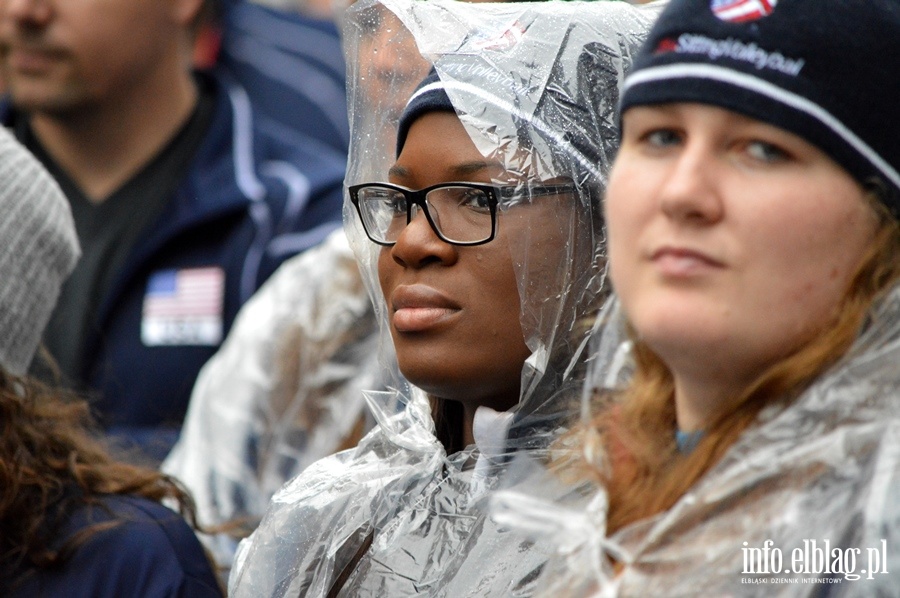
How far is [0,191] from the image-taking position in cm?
225

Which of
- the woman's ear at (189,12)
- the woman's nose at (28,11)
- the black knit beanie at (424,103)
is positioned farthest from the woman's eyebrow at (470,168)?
the woman's ear at (189,12)

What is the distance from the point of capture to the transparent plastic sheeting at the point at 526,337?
1.84 m

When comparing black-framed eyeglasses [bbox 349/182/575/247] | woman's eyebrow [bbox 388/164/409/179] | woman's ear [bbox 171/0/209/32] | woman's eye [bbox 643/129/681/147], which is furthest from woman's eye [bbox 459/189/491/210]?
woman's ear [bbox 171/0/209/32]

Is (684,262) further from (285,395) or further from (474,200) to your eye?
(285,395)

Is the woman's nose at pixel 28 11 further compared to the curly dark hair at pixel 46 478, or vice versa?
the woman's nose at pixel 28 11

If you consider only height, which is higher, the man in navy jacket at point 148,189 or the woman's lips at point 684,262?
the woman's lips at point 684,262

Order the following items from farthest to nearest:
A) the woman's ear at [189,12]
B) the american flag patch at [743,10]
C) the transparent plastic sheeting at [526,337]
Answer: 1. the woman's ear at [189,12]
2. the transparent plastic sheeting at [526,337]
3. the american flag patch at [743,10]

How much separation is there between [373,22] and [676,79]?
992mm

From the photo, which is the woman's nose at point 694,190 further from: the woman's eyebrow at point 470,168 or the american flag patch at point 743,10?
the woman's eyebrow at point 470,168

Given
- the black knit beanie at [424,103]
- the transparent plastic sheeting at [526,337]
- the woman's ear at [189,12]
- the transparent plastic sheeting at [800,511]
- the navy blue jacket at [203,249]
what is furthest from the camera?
the woman's ear at [189,12]

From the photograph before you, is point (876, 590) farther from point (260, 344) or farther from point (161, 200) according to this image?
point (161, 200)

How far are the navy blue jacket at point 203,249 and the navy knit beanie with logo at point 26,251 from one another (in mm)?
1089

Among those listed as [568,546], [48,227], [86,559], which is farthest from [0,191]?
[568,546]

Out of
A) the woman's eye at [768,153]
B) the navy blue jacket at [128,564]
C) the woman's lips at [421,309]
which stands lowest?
the navy blue jacket at [128,564]
